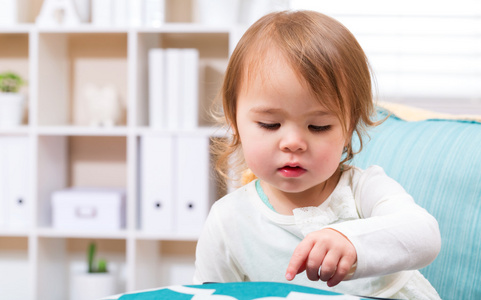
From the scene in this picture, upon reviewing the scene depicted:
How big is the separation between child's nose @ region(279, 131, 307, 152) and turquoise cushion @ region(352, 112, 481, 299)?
315mm

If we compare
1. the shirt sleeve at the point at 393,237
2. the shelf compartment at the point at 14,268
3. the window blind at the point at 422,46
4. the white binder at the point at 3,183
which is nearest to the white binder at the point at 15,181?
the white binder at the point at 3,183

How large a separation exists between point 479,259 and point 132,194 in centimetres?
142

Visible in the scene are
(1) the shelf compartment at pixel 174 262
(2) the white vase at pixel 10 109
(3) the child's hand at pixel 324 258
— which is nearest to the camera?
(3) the child's hand at pixel 324 258

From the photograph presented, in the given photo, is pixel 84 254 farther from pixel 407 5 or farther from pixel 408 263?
pixel 408 263

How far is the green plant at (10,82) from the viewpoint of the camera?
2121mm

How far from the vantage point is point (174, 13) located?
90.7 inches

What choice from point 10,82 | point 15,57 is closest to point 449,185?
point 10,82

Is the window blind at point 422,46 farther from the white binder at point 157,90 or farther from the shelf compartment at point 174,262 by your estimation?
the shelf compartment at point 174,262

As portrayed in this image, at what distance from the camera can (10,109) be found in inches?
83.5

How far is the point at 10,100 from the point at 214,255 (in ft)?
5.20

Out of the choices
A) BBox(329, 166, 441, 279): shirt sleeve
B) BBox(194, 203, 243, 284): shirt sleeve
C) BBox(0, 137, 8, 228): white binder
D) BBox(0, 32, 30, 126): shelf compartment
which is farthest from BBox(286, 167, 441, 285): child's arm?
BBox(0, 32, 30, 126): shelf compartment

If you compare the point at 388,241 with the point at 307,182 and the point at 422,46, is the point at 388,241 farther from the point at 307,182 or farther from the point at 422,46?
the point at 422,46

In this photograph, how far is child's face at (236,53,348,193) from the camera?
676mm

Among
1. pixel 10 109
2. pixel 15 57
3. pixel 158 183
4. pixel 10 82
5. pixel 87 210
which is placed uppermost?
pixel 15 57
